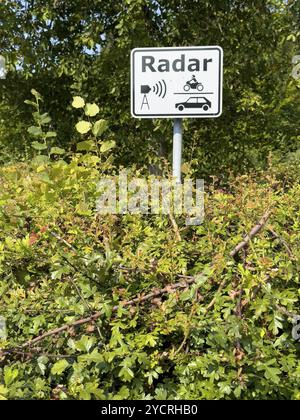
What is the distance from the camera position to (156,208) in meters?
2.18

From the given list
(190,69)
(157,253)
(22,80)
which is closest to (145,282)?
(157,253)

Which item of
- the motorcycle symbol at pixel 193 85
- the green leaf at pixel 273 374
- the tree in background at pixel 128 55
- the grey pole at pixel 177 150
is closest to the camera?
the green leaf at pixel 273 374

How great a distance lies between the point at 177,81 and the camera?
8.91ft

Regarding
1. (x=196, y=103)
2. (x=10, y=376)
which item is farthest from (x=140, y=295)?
(x=196, y=103)

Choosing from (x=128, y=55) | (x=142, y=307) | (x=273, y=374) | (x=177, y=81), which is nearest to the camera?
(x=273, y=374)

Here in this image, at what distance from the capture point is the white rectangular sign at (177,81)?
8.81 feet

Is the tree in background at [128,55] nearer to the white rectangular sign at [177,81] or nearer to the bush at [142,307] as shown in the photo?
the white rectangular sign at [177,81]

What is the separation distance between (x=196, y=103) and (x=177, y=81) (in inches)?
6.3

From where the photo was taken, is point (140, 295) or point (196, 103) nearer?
point (140, 295)

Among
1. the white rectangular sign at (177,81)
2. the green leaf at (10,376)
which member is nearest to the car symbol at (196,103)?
the white rectangular sign at (177,81)

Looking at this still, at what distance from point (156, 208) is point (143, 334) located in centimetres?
69

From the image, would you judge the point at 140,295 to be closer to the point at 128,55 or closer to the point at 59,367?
the point at 59,367

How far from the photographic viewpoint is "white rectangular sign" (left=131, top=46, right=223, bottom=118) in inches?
106

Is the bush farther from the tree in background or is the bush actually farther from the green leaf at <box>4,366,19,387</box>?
the tree in background
